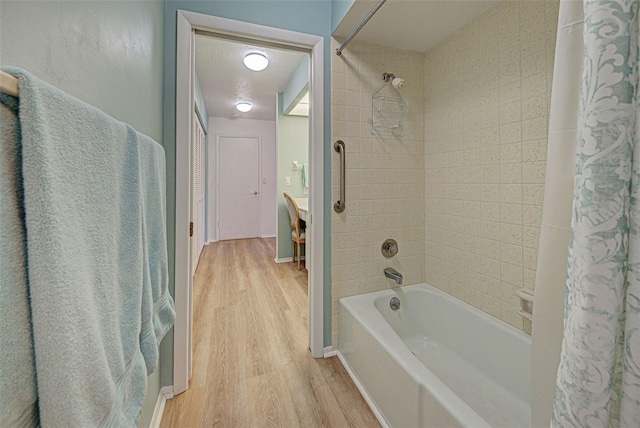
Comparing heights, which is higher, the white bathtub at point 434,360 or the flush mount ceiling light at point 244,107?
the flush mount ceiling light at point 244,107

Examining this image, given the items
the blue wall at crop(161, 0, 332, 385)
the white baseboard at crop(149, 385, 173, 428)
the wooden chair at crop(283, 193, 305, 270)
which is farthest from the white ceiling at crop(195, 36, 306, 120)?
the white baseboard at crop(149, 385, 173, 428)

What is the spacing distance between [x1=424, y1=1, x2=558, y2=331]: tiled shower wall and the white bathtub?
15 cm

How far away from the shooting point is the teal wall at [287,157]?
161 inches

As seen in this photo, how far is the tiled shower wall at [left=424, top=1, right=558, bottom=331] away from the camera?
1.35 metres

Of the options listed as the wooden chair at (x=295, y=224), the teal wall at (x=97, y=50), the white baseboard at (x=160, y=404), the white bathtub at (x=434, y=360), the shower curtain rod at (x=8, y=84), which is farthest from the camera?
the wooden chair at (x=295, y=224)

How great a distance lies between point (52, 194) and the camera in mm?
348

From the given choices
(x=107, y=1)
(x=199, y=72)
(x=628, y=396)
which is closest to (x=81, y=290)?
(x=107, y=1)

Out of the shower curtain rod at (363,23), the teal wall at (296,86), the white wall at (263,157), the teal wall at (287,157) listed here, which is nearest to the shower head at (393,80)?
the shower curtain rod at (363,23)

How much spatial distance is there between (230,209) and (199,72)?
2.77 m

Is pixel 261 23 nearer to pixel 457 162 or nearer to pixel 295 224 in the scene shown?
pixel 457 162

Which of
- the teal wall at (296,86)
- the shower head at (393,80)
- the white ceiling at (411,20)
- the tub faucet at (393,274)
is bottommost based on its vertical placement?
the tub faucet at (393,274)

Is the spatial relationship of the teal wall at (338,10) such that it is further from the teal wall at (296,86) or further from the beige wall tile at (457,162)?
the teal wall at (296,86)

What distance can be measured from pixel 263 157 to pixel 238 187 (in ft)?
2.59

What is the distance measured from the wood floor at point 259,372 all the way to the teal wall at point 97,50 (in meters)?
0.34
